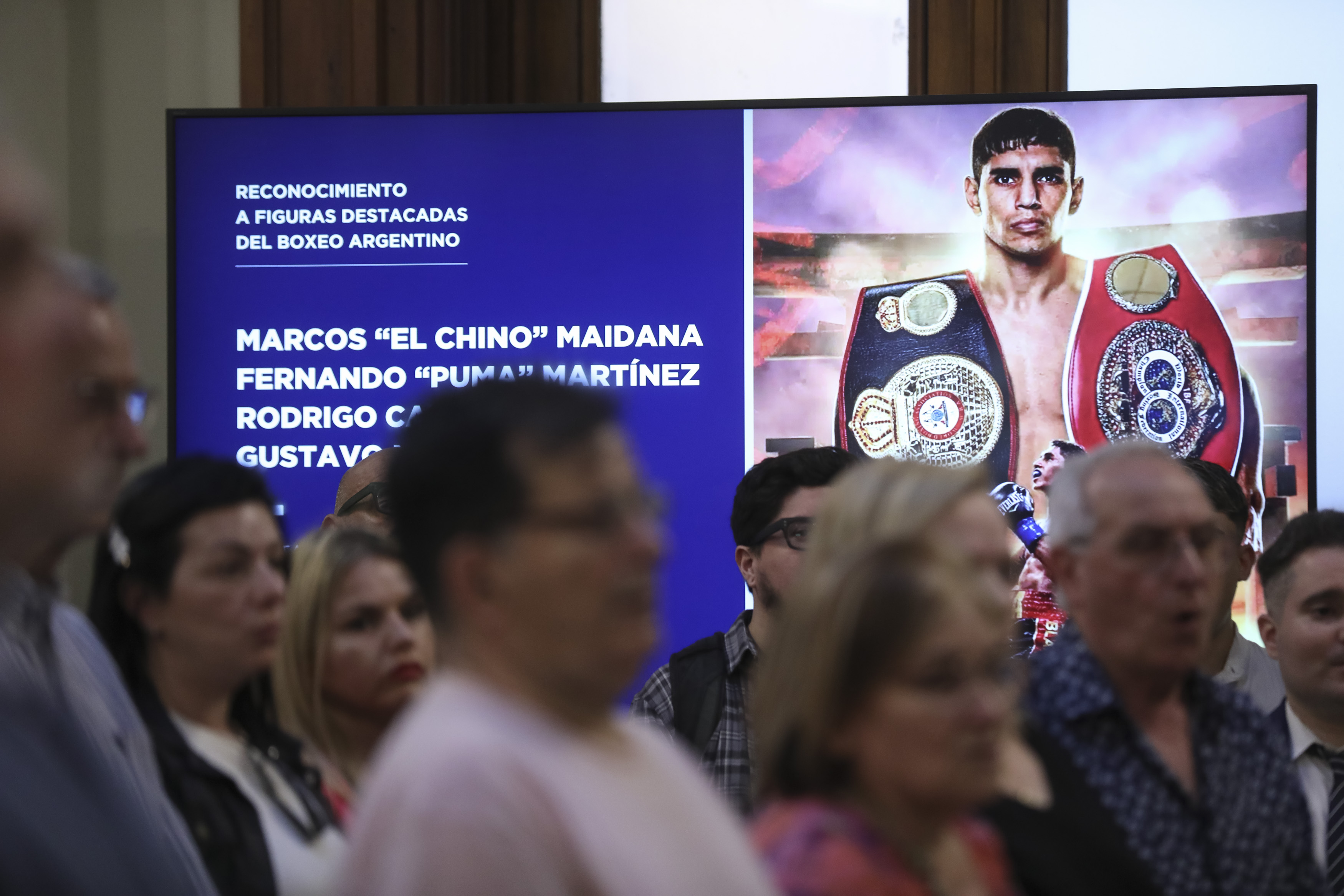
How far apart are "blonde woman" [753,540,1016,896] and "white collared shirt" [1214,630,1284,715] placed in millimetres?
2248

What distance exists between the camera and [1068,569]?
2072 millimetres

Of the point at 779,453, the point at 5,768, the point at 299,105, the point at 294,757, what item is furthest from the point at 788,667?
the point at 299,105

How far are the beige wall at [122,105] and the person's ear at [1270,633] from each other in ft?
11.9

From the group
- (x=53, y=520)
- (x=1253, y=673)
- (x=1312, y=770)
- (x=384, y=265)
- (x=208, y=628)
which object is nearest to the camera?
(x=53, y=520)

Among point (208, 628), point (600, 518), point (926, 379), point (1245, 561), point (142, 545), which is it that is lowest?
point (1245, 561)

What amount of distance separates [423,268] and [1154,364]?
91.5 inches

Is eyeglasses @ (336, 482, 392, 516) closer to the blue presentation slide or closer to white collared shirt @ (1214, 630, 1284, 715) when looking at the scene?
the blue presentation slide

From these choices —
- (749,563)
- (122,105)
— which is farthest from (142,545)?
(122,105)

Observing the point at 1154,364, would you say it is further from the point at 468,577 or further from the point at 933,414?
the point at 468,577

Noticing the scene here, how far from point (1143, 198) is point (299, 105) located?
9.17 ft

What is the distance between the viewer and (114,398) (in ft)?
3.23

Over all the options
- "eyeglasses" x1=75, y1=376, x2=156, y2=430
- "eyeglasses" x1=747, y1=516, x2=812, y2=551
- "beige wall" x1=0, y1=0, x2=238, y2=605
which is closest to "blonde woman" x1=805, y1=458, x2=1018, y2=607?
"eyeglasses" x1=75, y1=376, x2=156, y2=430

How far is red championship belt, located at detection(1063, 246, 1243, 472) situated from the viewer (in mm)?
4301

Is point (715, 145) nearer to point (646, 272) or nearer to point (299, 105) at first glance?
point (646, 272)
